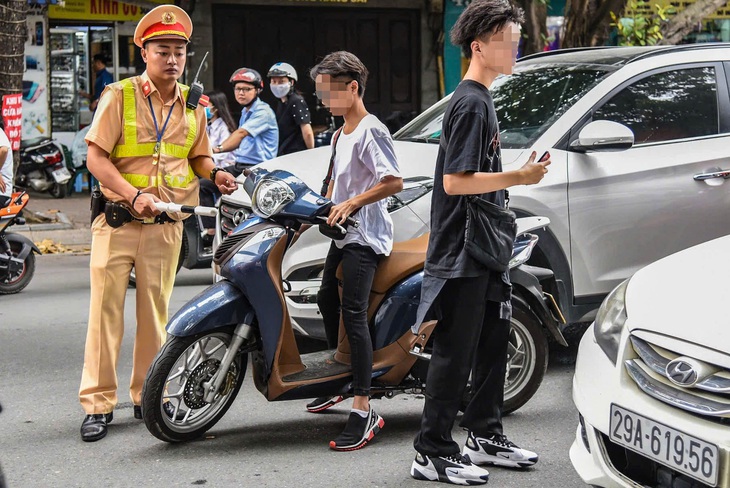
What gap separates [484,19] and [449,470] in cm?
177

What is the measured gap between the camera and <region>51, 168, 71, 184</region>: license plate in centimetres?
1418

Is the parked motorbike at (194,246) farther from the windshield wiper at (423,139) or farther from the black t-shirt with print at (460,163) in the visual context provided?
the black t-shirt with print at (460,163)

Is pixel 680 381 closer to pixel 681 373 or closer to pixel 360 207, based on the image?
pixel 681 373

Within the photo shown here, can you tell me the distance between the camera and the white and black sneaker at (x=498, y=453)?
447 cm

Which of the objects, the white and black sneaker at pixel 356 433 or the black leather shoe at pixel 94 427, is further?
the black leather shoe at pixel 94 427

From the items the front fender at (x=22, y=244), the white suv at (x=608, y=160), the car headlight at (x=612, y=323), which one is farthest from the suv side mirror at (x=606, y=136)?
the front fender at (x=22, y=244)

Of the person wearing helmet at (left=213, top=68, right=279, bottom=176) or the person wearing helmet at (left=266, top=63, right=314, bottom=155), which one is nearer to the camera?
the person wearing helmet at (left=213, top=68, right=279, bottom=176)

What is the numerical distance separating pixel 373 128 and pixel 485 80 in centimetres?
76

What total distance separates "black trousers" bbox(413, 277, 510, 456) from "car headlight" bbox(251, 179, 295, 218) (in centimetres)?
85

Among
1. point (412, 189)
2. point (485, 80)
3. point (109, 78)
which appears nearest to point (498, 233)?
→ point (485, 80)

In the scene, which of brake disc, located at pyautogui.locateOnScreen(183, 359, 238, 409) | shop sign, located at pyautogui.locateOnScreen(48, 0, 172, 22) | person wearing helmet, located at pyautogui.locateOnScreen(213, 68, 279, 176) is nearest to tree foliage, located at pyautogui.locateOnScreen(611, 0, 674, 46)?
person wearing helmet, located at pyautogui.locateOnScreen(213, 68, 279, 176)

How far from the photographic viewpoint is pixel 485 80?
4105 millimetres

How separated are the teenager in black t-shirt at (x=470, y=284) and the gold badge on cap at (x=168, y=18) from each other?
1.42 m

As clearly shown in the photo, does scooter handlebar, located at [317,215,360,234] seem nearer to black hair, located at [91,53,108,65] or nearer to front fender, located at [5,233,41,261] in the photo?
front fender, located at [5,233,41,261]
